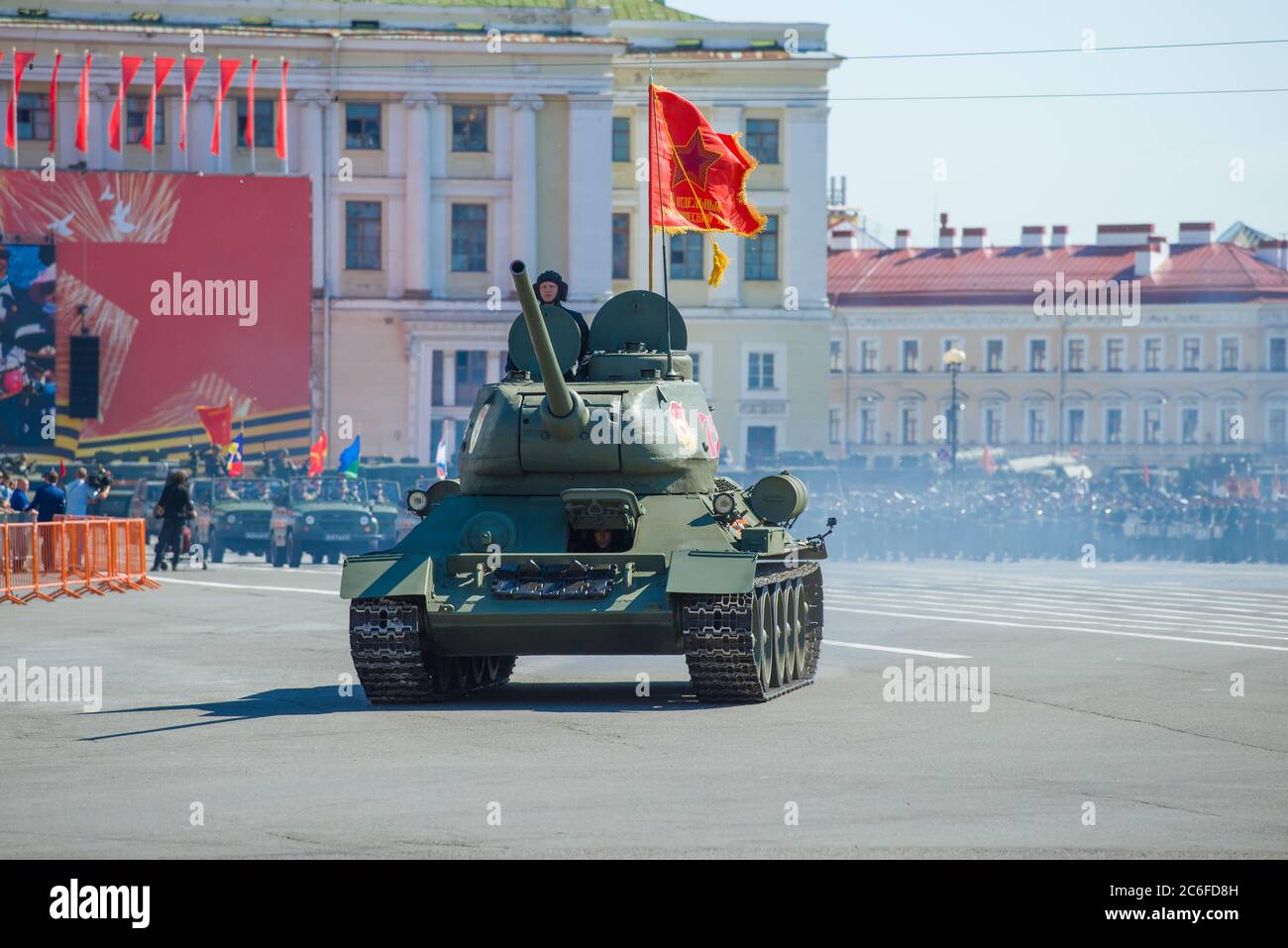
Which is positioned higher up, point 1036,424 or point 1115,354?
point 1115,354

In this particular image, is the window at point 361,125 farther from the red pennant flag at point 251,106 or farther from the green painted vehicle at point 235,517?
the green painted vehicle at point 235,517

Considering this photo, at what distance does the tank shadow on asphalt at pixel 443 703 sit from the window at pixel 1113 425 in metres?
80.3

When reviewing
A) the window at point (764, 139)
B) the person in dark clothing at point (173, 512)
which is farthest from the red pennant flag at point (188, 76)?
the person in dark clothing at point (173, 512)

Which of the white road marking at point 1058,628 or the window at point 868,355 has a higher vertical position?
the window at point 868,355

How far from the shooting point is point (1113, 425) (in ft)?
316

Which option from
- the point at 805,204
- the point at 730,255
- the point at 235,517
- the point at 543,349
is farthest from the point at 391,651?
the point at 805,204

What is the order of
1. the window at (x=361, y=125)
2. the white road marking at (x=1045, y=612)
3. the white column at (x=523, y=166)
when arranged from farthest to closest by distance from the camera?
the white column at (x=523, y=166), the window at (x=361, y=125), the white road marking at (x=1045, y=612)

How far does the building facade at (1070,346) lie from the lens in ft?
310

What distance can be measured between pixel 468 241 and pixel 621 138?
25.4ft

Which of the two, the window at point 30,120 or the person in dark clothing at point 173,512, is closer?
the person in dark clothing at point 173,512

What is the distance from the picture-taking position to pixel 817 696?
1730 cm

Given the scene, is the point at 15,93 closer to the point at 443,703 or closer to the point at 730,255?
the point at 730,255

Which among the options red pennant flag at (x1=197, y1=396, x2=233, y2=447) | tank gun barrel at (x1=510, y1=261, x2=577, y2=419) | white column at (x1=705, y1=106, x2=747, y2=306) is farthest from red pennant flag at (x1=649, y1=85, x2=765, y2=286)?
white column at (x1=705, y1=106, x2=747, y2=306)

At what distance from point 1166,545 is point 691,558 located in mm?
31670
